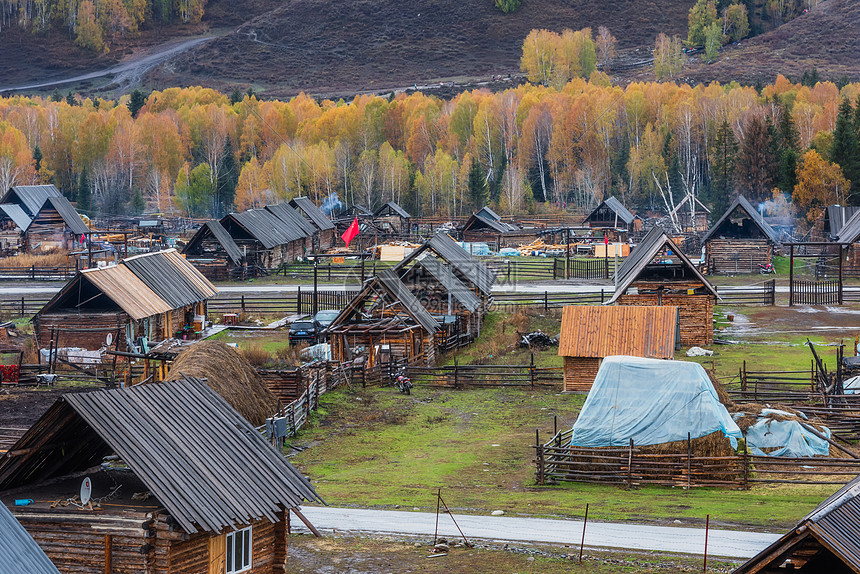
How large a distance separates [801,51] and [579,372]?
5888 inches

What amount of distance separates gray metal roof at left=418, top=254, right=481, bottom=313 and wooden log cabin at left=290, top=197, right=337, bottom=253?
34221 mm

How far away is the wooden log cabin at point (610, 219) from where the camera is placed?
8856 cm

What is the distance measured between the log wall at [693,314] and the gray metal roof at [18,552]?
36.3m

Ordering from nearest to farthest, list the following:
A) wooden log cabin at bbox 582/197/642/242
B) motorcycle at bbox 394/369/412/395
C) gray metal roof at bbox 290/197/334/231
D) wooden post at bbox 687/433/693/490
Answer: wooden post at bbox 687/433/693/490 < motorcycle at bbox 394/369/412/395 < gray metal roof at bbox 290/197/334/231 < wooden log cabin at bbox 582/197/642/242

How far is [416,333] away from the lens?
143 feet

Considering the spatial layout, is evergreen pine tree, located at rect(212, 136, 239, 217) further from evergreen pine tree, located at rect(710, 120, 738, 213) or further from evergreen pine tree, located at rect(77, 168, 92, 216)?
evergreen pine tree, located at rect(710, 120, 738, 213)

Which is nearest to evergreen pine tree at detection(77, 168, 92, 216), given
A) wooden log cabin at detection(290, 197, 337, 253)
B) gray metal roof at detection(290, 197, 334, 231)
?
gray metal roof at detection(290, 197, 334, 231)

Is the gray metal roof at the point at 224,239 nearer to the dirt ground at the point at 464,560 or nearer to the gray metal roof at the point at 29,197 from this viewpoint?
the gray metal roof at the point at 29,197

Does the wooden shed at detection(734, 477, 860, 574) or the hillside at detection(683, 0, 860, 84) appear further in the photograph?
the hillside at detection(683, 0, 860, 84)

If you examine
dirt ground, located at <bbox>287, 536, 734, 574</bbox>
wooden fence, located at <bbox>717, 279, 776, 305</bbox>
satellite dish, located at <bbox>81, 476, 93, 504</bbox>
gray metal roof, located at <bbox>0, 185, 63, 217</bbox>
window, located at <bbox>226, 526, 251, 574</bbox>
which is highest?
gray metal roof, located at <bbox>0, 185, 63, 217</bbox>

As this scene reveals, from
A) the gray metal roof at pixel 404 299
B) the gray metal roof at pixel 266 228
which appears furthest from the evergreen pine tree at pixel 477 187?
the gray metal roof at pixel 404 299

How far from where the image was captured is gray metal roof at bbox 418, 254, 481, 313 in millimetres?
49219

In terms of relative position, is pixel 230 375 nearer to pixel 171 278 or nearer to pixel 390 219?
pixel 171 278

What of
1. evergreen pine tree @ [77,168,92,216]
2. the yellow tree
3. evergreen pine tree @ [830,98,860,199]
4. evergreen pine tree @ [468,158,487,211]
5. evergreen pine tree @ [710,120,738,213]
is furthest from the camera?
evergreen pine tree @ [77,168,92,216]
